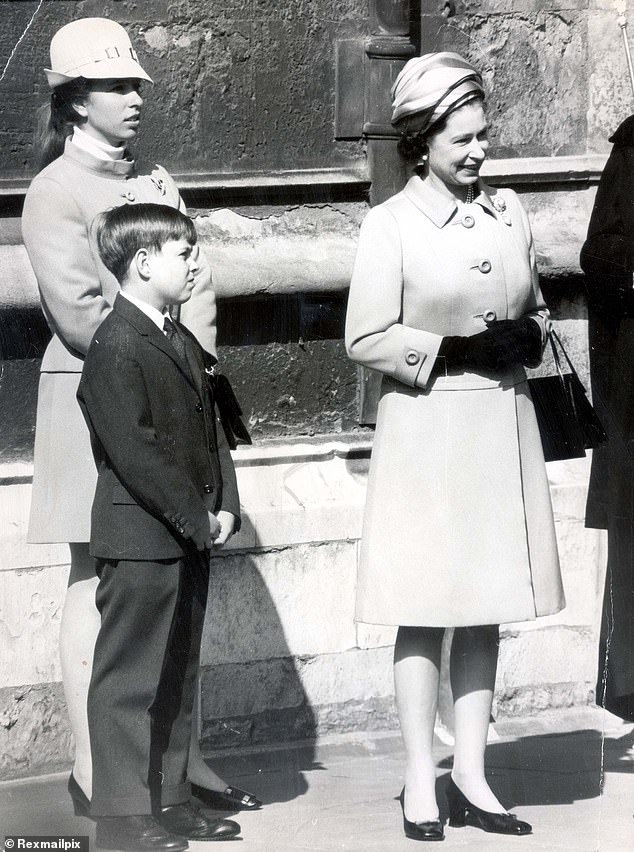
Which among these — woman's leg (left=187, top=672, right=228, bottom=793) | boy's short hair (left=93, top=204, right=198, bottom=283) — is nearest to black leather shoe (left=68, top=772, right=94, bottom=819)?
woman's leg (left=187, top=672, right=228, bottom=793)

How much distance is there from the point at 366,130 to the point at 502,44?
0.64 meters

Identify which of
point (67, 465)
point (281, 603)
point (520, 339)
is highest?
point (520, 339)

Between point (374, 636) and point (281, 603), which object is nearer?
point (281, 603)

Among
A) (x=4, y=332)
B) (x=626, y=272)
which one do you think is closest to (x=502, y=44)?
(x=626, y=272)

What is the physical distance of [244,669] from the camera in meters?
5.36

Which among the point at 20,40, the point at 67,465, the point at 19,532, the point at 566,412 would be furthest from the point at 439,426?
the point at 20,40

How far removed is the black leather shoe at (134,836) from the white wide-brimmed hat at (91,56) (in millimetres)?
1959

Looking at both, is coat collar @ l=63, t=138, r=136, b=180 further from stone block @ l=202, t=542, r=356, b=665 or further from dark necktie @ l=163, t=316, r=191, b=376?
stone block @ l=202, t=542, r=356, b=665

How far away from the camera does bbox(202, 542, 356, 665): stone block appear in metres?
5.31

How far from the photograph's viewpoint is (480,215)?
4.38 m

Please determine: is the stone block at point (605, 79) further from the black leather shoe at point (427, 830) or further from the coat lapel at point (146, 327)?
the black leather shoe at point (427, 830)

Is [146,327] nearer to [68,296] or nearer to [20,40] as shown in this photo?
[68,296]

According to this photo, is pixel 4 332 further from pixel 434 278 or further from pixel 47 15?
pixel 434 278

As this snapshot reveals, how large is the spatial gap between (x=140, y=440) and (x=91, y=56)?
1108mm
